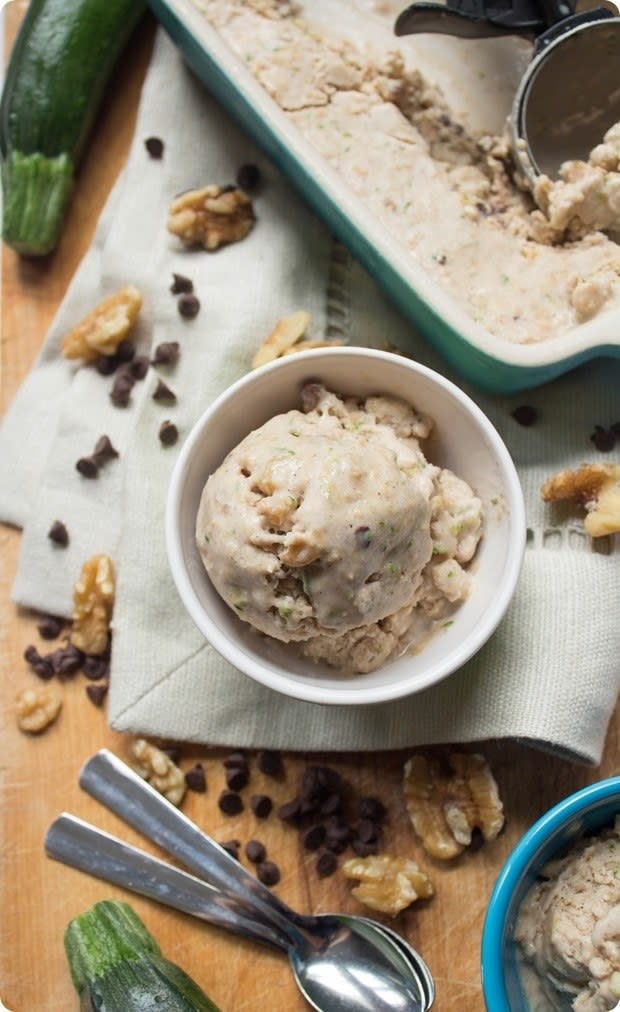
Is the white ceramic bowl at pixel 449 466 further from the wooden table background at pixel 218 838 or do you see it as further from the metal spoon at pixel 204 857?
the metal spoon at pixel 204 857

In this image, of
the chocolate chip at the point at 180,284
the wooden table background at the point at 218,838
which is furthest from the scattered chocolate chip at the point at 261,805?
the chocolate chip at the point at 180,284

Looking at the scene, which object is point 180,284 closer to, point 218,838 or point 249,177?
point 249,177

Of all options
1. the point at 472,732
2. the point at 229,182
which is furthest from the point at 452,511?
the point at 229,182

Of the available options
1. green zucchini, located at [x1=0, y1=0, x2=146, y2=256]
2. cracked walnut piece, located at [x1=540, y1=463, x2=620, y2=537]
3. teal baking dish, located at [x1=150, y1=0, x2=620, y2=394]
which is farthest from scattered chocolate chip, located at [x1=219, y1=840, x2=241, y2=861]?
green zucchini, located at [x1=0, y1=0, x2=146, y2=256]

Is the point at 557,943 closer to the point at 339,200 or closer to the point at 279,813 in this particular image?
the point at 279,813

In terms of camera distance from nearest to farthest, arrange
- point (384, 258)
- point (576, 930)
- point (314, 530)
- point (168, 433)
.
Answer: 1. point (314, 530)
2. point (576, 930)
3. point (384, 258)
4. point (168, 433)

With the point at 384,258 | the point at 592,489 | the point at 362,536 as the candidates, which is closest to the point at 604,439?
the point at 592,489

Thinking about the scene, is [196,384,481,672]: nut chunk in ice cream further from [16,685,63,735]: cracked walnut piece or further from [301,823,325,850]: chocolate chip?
[16,685,63,735]: cracked walnut piece
